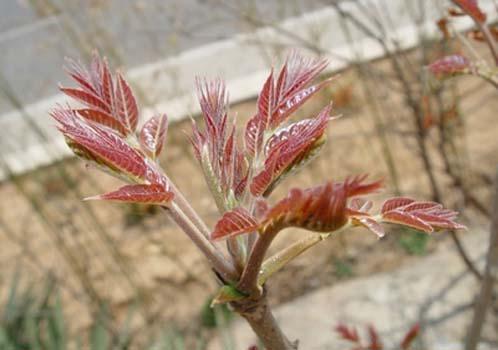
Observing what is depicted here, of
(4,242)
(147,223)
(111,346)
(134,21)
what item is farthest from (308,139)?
(134,21)

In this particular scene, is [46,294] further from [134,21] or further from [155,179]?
[134,21]

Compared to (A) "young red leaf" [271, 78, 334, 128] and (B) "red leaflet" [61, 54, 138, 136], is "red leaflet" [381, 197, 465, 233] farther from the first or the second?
(B) "red leaflet" [61, 54, 138, 136]

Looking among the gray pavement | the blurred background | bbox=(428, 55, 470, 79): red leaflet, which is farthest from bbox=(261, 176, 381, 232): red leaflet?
the gray pavement

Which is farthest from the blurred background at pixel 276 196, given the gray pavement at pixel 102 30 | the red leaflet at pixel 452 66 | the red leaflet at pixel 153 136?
the red leaflet at pixel 153 136

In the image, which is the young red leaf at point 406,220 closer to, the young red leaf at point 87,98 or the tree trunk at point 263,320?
the tree trunk at point 263,320

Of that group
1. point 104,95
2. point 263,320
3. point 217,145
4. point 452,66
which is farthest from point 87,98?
point 452,66

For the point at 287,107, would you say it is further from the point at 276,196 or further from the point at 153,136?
the point at 276,196
